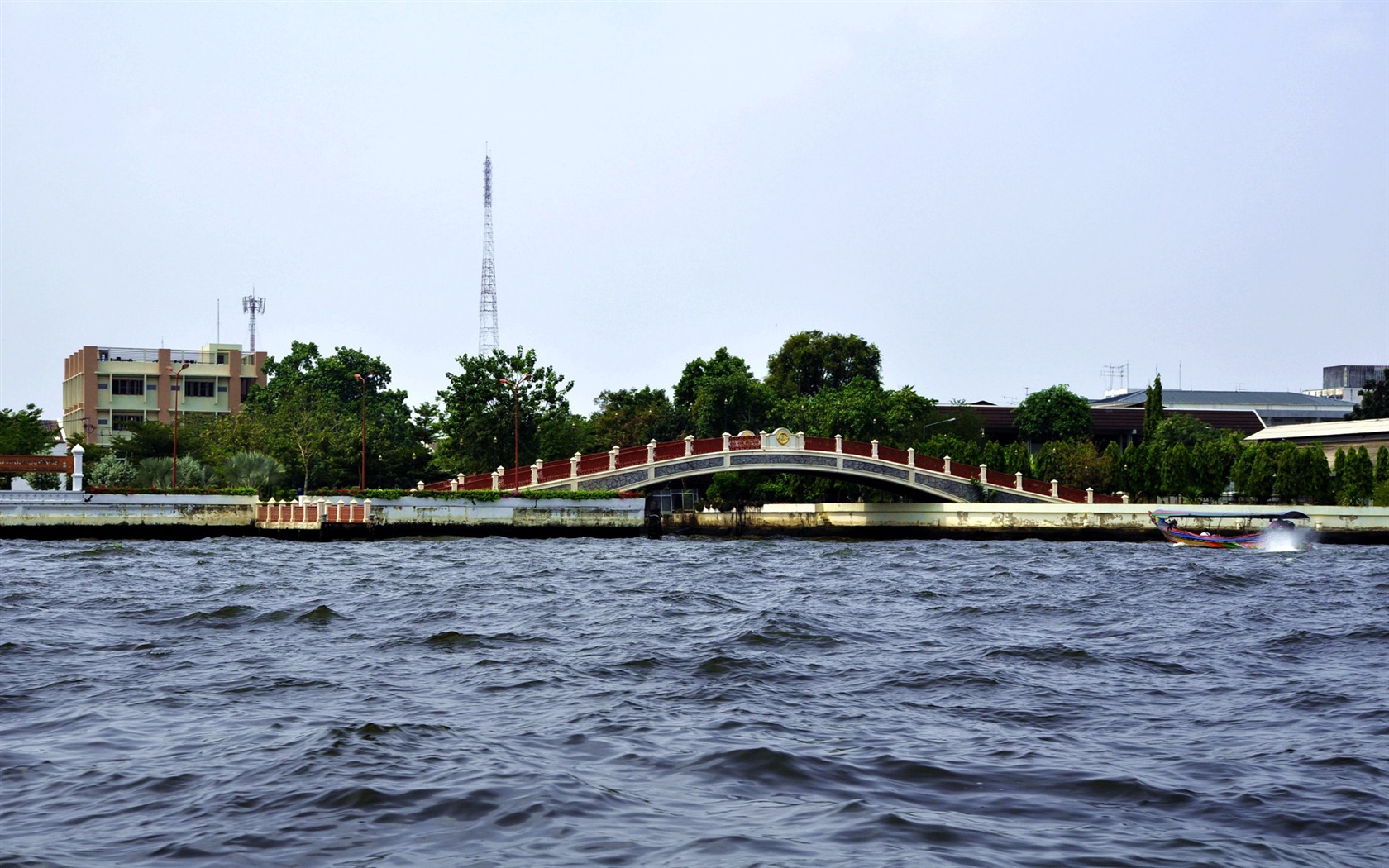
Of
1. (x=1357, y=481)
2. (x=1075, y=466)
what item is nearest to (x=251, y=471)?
(x=1075, y=466)

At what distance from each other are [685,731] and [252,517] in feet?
122

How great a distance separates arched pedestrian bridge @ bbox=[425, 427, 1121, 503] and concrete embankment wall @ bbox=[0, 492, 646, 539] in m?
1.28

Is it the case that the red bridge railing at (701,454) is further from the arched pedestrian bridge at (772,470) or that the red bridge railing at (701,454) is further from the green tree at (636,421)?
the green tree at (636,421)

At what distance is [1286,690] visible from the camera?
482 inches

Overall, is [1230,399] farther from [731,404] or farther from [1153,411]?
[731,404]

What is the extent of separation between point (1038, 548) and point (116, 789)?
1566 inches

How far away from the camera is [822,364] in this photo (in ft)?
279

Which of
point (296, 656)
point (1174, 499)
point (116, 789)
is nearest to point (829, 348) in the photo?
point (1174, 499)

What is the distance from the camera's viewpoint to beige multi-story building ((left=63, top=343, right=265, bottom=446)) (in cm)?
8806

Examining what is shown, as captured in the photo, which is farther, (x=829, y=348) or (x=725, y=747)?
(x=829, y=348)

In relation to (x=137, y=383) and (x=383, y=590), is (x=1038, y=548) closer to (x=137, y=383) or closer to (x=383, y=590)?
(x=383, y=590)

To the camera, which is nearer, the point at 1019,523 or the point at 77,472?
the point at 77,472

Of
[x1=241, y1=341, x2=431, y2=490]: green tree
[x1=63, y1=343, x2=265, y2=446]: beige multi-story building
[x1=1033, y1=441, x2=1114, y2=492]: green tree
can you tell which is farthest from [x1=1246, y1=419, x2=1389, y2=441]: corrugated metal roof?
[x1=63, y1=343, x2=265, y2=446]: beige multi-story building

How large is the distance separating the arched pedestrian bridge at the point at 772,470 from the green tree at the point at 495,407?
28.2 feet
